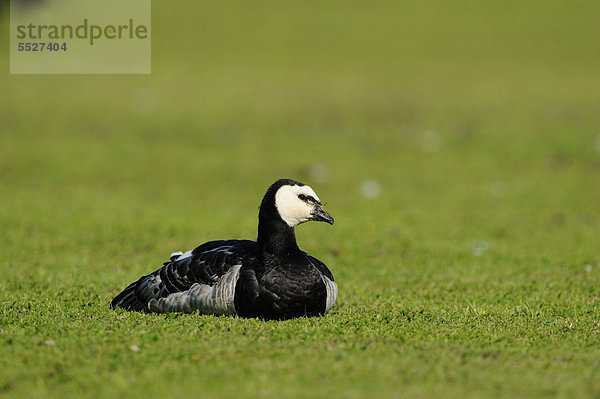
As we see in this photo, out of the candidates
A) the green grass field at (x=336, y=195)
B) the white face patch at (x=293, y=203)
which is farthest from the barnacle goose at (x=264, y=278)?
the green grass field at (x=336, y=195)

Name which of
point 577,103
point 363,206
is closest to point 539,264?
point 363,206

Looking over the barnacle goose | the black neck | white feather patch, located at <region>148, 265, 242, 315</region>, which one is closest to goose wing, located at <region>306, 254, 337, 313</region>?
the barnacle goose

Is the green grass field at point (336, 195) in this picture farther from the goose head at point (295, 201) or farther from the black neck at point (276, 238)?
the goose head at point (295, 201)

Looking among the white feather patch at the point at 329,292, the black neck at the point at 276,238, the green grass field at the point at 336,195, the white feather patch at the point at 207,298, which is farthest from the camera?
the white feather patch at the point at 329,292

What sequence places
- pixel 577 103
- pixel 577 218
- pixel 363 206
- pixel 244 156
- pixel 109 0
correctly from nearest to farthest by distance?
pixel 577 218 < pixel 363 206 < pixel 244 156 < pixel 577 103 < pixel 109 0

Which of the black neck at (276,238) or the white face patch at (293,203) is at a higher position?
the white face patch at (293,203)

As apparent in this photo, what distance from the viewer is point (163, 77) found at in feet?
97.6

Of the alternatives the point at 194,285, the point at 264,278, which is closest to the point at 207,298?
the point at 194,285

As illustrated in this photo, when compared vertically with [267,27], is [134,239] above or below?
below

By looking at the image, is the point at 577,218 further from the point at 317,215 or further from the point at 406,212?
the point at 317,215

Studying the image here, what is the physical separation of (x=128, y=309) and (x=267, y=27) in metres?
30.1

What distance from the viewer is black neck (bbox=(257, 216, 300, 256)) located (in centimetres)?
820

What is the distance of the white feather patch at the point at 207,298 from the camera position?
809 centimetres

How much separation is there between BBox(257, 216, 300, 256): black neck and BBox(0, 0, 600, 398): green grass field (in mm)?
872
